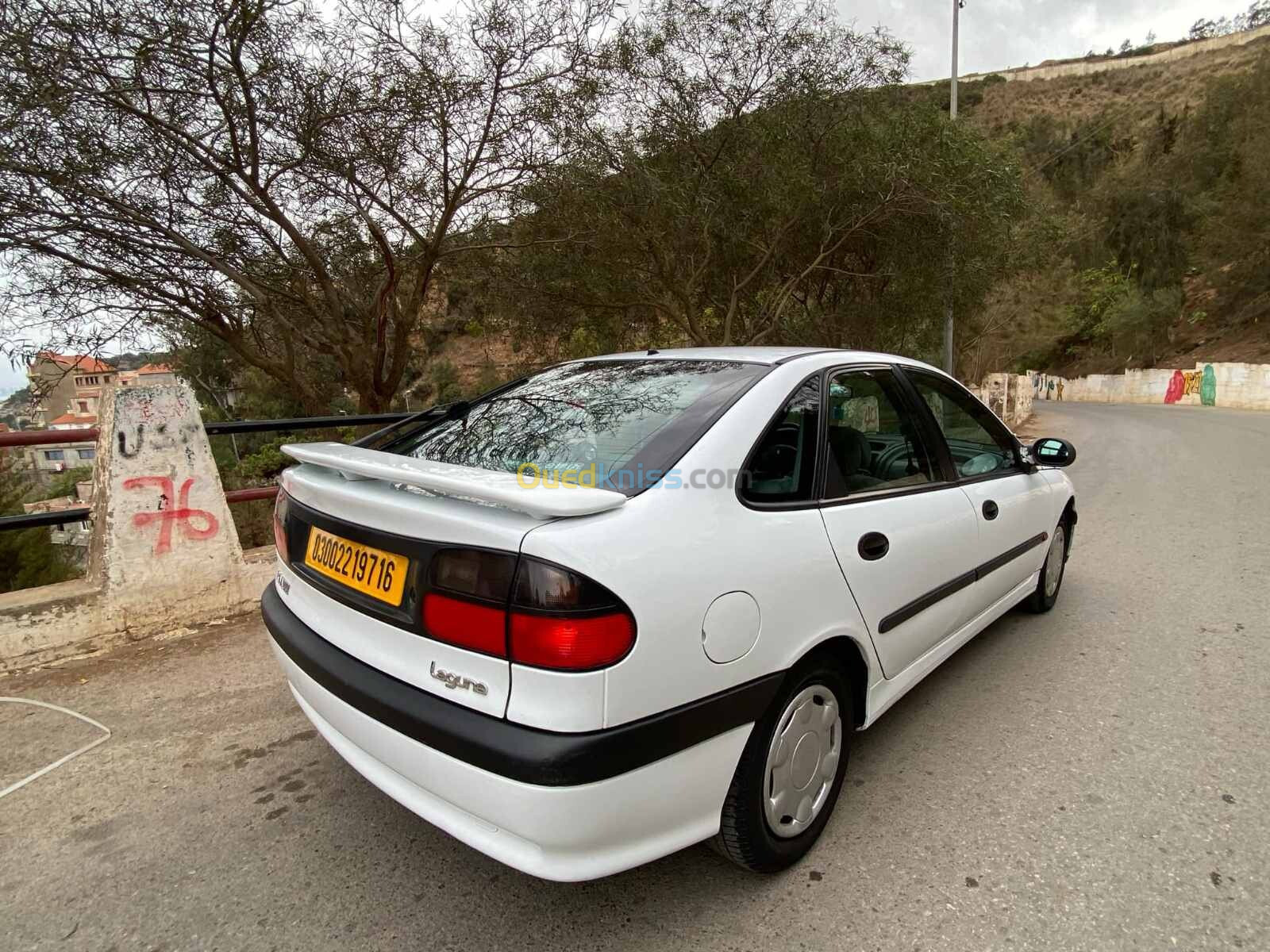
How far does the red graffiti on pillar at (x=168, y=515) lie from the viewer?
366 cm

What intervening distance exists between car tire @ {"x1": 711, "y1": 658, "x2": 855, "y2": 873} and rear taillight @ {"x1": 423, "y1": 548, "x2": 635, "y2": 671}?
61cm

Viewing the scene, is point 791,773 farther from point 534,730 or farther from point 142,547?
point 142,547

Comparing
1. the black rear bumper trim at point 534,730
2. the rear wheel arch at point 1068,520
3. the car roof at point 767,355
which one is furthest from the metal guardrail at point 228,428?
the rear wheel arch at point 1068,520

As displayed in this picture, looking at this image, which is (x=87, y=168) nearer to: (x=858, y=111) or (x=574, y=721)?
(x=574, y=721)

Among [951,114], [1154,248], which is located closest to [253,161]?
[951,114]

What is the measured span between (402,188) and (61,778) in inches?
282

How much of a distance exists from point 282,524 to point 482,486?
110 cm

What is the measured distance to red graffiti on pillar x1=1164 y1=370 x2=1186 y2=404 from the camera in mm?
32250

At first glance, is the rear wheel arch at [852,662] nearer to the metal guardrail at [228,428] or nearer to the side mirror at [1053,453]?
the side mirror at [1053,453]

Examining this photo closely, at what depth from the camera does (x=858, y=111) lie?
28.5ft

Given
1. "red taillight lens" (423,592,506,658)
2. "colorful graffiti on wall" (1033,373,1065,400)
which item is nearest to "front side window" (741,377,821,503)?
"red taillight lens" (423,592,506,658)

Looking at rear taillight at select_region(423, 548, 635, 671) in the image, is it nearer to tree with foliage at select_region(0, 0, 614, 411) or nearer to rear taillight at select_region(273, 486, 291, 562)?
rear taillight at select_region(273, 486, 291, 562)

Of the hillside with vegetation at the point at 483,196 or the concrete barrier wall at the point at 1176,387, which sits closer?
the hillside with vegetation at the point at 483,196

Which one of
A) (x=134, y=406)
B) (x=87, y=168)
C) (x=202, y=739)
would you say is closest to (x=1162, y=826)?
(x=202, y=739)
